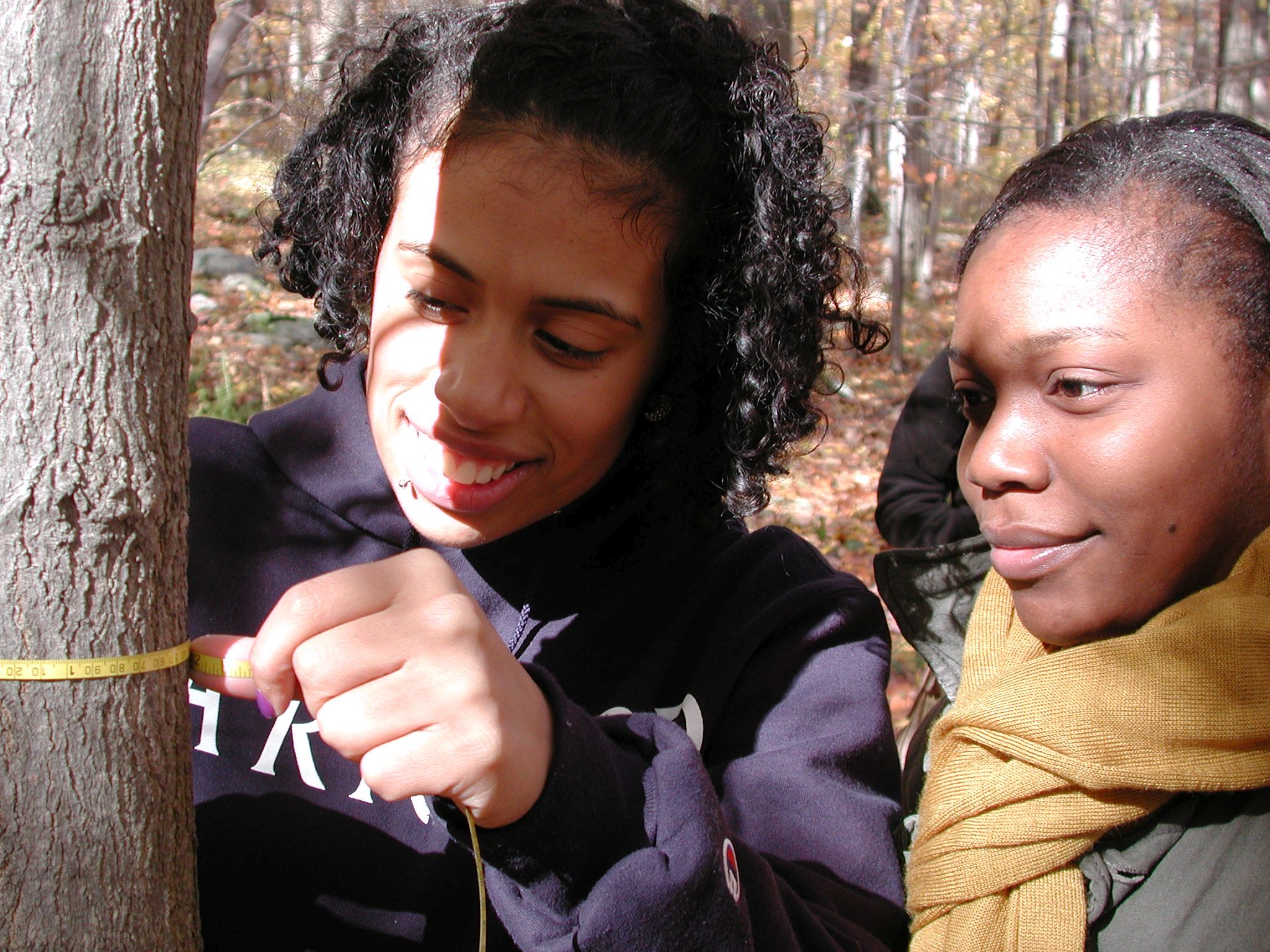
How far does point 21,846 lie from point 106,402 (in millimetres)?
463

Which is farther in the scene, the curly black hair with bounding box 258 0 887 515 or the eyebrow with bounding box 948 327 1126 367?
the curly black hair with bounding box 258 0 887 515

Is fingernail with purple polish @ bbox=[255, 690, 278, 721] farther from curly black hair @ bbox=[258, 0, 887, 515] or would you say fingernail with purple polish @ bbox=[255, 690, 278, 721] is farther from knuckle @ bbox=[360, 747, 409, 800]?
curly black hair @ bbox=[258, 0, 887, 515]

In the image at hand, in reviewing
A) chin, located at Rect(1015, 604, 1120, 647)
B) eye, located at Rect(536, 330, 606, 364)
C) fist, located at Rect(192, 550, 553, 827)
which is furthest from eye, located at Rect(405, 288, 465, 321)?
chin, located at Rect(1015, 604, 1120, 647)

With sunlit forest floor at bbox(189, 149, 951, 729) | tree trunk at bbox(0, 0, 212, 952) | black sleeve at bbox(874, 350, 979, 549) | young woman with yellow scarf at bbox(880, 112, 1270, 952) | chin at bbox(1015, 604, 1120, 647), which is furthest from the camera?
sunlit forest floor at bbox(189, 149, 951, 729)

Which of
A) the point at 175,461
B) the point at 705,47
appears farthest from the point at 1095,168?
the point at 175,461

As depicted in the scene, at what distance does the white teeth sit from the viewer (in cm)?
146

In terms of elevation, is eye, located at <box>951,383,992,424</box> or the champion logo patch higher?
eye, located at <box>951,383,992,424</box>

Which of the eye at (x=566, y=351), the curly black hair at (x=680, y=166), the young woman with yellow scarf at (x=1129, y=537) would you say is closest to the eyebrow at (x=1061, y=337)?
the young woman with yellow scarf at (x=1129, y=537)

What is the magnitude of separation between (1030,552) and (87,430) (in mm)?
1172

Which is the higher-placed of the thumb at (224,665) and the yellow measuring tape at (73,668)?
the yellow measuring tape at (73,668)

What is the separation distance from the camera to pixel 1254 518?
51.3 inches

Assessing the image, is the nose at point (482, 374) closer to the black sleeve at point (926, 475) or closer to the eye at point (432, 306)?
the eye at point (432, 306)

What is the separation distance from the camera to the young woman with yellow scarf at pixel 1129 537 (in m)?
1.23

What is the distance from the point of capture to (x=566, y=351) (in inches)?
58.8
